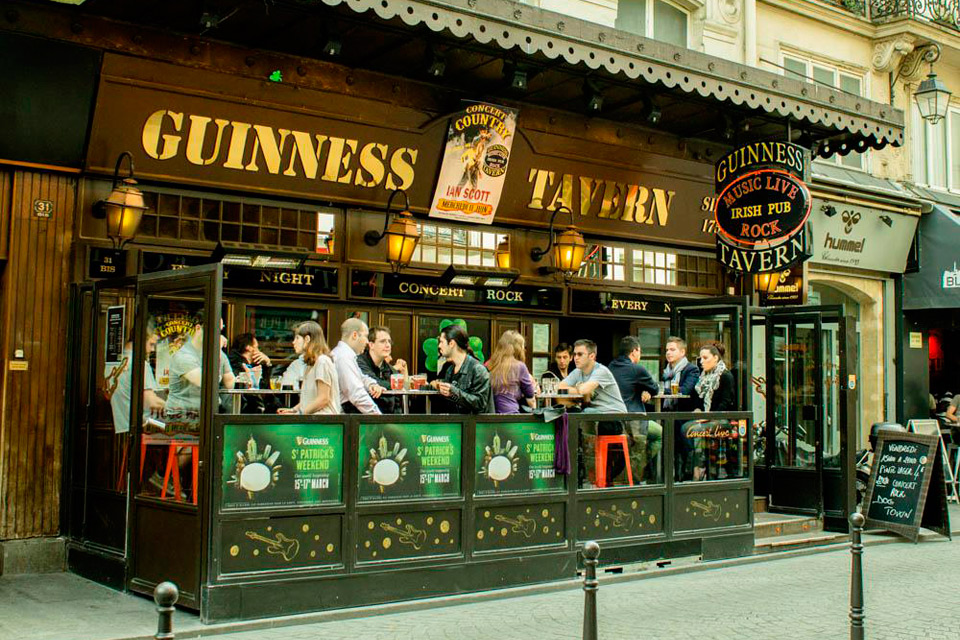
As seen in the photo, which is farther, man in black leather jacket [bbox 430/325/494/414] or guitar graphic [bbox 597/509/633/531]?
guitar graphic [bbox 597/509/633/531]

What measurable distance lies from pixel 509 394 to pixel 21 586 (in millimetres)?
4693

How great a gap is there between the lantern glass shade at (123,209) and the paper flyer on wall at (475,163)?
383 cm

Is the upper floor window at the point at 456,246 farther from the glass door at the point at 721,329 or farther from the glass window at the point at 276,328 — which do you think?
the glass door at the point at 721,329

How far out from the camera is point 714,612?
846 centimetres

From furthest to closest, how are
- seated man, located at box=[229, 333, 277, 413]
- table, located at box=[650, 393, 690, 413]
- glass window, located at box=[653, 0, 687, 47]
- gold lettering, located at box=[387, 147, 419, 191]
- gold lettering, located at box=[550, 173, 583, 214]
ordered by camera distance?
1. glass window, located at box=[653, 0, 687, 47]
2. gold lettering, located at box=[550, 173, 583, 214]
3. gold lettering, located at box=[387, 147, 419, 191]
4. table, located at box=[650, 393, 690, 413]
5. seated man, located at box=[229, 333, 277, 413]

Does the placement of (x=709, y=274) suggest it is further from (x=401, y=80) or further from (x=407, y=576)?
(x=407, y=576)

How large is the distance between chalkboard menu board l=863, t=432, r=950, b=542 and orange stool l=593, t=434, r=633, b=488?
4.44m

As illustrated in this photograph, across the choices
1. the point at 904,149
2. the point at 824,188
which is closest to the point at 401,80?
the point at 824,188

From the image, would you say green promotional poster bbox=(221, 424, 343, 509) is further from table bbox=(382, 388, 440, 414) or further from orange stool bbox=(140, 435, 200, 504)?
table bbox=(382, 388, 440, 414)

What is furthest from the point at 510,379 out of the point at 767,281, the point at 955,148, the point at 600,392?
the point at 955,148

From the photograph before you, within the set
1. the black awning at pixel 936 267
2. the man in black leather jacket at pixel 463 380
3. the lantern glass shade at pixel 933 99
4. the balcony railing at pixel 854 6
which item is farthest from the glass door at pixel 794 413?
the balcony railing at pixel 854 6

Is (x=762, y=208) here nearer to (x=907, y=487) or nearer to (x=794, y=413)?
(x=794, y=413)

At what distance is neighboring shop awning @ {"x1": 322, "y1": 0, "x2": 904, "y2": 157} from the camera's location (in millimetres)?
9992

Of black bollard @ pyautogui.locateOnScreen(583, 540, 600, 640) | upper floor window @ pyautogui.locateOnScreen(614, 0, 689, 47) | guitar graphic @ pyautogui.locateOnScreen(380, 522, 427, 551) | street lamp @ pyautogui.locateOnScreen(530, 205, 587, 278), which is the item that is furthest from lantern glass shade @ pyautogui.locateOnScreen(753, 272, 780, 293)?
black bollard @ pyautogui.locateOnScreen(583, 540, 600, 640)
